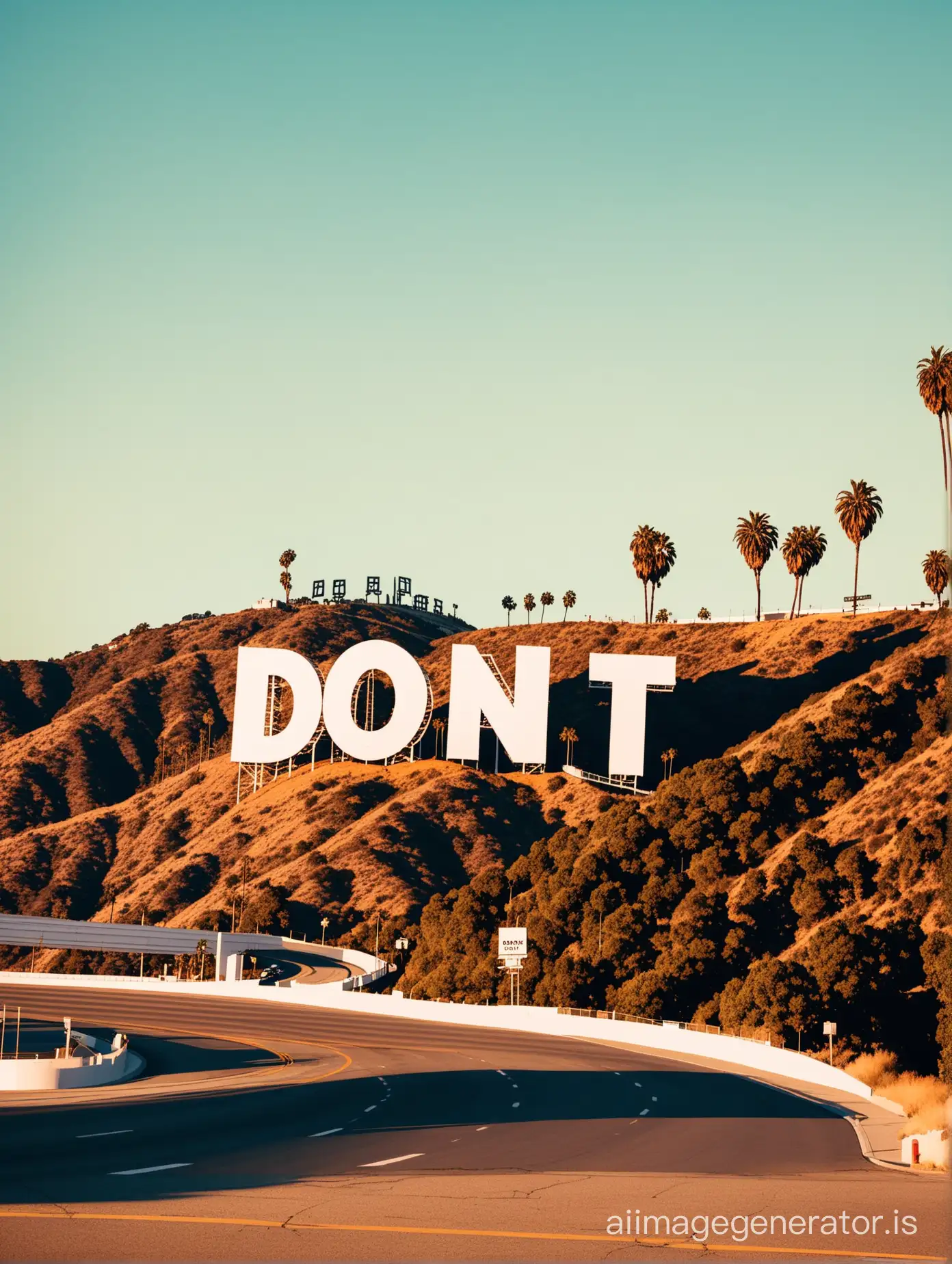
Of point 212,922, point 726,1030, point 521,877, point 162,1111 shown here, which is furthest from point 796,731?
point 162,1111

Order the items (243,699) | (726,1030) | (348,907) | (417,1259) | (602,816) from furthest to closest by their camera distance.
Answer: (243,699) < (348,907) < (602,816) < (726,1030) < (417,1259)

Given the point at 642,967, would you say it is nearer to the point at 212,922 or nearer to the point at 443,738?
the point at 212,922

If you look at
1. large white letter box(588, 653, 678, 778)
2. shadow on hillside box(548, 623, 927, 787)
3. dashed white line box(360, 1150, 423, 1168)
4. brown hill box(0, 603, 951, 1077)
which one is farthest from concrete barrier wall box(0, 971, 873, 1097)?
shadow on hillside box(548, 623, 927, 787)

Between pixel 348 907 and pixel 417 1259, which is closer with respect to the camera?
pixel 417 1259

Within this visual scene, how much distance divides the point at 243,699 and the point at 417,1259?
135m

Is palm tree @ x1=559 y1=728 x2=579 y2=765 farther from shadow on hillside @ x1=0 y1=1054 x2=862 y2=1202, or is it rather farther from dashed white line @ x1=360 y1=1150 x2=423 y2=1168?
dashed white line @ x1=360 y1=1150 x2=423 y2=1168

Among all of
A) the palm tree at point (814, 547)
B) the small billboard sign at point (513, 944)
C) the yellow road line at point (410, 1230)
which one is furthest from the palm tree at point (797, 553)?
the yellow road line at point (410, 1230)

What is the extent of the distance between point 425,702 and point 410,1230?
129 metres

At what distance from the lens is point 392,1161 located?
2817 centimetres

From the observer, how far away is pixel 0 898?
16700 centimetres

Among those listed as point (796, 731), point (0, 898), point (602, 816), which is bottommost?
point (0, 898)

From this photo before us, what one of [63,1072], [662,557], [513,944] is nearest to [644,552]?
[662,557]

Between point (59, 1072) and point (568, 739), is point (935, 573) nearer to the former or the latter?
point (568, 739)

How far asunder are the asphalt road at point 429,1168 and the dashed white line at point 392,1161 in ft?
0.26
